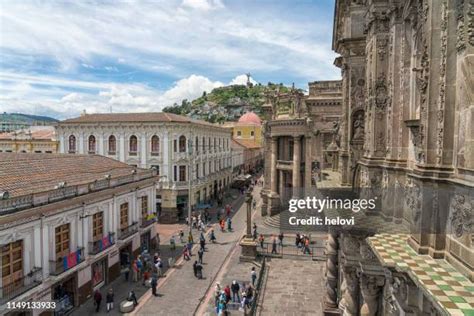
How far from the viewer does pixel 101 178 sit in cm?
1991

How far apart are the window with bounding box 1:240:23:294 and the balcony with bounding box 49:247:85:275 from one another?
1490 mm

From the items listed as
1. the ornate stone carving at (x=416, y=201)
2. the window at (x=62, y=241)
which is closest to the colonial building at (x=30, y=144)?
the window at (x=62, y=241)

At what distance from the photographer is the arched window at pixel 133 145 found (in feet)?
113

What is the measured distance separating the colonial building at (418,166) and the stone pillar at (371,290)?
24 mm

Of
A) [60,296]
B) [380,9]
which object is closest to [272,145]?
[60,296]

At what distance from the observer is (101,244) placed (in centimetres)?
1795

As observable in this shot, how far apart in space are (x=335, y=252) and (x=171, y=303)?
8.44 m

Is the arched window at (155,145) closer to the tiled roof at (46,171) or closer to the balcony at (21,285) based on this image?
the tiled roof at (46,171)

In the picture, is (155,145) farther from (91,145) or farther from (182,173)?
(91,145)

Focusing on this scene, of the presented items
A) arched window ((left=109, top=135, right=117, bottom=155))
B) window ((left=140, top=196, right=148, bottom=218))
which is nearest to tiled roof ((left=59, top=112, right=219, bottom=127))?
arched window ((left=109, top=135, right=117, bottom=155))

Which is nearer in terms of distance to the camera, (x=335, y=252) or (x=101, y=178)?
(x=335, y=252)

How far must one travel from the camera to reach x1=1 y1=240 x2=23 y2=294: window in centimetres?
1223

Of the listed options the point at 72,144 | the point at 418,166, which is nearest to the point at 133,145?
the point at 72,144

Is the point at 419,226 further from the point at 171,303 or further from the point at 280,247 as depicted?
the point at 280,247
